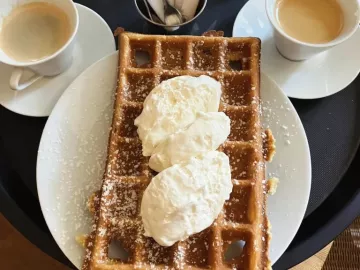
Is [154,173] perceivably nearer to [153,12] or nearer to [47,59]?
[47,59]

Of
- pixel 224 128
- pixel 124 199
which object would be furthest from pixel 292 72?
pixel 124 199

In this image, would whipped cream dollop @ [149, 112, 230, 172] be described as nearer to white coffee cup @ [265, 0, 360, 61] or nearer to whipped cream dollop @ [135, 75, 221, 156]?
whipped cream dollop @ [135, 75, 221, 156]

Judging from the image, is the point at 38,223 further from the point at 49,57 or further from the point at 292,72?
the point at 292,72

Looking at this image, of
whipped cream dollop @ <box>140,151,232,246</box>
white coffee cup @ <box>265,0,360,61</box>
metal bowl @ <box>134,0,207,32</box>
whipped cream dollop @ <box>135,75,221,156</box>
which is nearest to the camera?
whipped cream dollop @ <box>140,151,232,246</box>

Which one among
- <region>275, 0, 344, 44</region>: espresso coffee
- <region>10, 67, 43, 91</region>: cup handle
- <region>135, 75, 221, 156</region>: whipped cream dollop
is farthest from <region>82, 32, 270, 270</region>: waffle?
<region>10, 67, 43, 91</region>: cup handle

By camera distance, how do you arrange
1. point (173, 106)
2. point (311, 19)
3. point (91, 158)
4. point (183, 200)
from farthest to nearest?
point (311, 19) < point (91, 158) < point (173, 106) < point (183, 200)

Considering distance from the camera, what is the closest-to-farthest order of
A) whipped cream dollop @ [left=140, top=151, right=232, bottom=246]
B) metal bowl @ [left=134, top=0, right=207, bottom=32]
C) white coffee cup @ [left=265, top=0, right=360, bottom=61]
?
whipped cream dollop @ [left=140, top=151, right=232, bottom=246] → white coffee cup @ [left=265, top=0, right=360, bottom=61] → metal bowl @ [left=134, top=0, right=207, bottom=32]

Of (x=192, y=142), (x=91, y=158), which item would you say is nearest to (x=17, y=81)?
(x=91, y=158)
